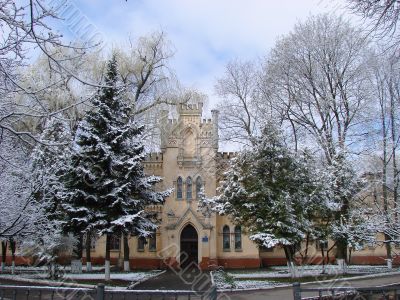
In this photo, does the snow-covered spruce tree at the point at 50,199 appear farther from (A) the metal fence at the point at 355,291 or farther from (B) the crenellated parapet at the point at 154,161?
(A) the metal fence at the point at 355,291

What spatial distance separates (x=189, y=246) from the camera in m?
32.1

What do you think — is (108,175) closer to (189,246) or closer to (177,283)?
(177,283)

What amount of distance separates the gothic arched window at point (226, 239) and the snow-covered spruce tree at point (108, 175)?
11.9 m

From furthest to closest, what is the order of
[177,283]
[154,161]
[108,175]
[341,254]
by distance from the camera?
[154,161] < [341,254] < [177,283] < [108,175]

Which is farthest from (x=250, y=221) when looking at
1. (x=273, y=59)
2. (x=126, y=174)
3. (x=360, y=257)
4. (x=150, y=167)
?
(x=360, y=257)

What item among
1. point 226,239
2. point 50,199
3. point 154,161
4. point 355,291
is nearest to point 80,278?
point 50,199

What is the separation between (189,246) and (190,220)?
6.25 ft

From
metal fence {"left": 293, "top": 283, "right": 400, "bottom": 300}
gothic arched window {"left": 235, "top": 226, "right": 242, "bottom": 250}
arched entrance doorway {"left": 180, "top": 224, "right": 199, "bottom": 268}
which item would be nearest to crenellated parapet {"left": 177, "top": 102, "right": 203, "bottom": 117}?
arched entrance doorway {"left": 180, "top": 224, "right": 199, "bottom": 268}

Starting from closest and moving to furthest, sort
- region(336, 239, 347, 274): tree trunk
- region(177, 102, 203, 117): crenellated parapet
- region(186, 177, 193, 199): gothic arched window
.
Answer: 1. region(336, 239, 347, 274): tree trunk
2. region(186, 177, 193, 199): gothic arched window
3. region(177, 102, 203, 117): crenellated parapet

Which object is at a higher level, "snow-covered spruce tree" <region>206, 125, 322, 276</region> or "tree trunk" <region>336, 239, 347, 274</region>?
"snow-covered spruce tree" <region>206, 125, 322, 276</region>

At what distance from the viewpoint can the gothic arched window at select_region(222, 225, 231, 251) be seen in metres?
32.7

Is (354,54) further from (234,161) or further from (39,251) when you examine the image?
(39,251)

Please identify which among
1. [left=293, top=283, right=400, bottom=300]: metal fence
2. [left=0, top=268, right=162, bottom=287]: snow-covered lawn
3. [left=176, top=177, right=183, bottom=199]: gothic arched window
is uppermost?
[left=176, top=177, right=183, bottom=199]: gothic arched window

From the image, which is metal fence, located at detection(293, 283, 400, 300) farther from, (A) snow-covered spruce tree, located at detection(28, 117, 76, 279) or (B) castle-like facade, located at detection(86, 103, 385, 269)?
(B) castle-like facade, located at detection(86, 103, 385, 269)
